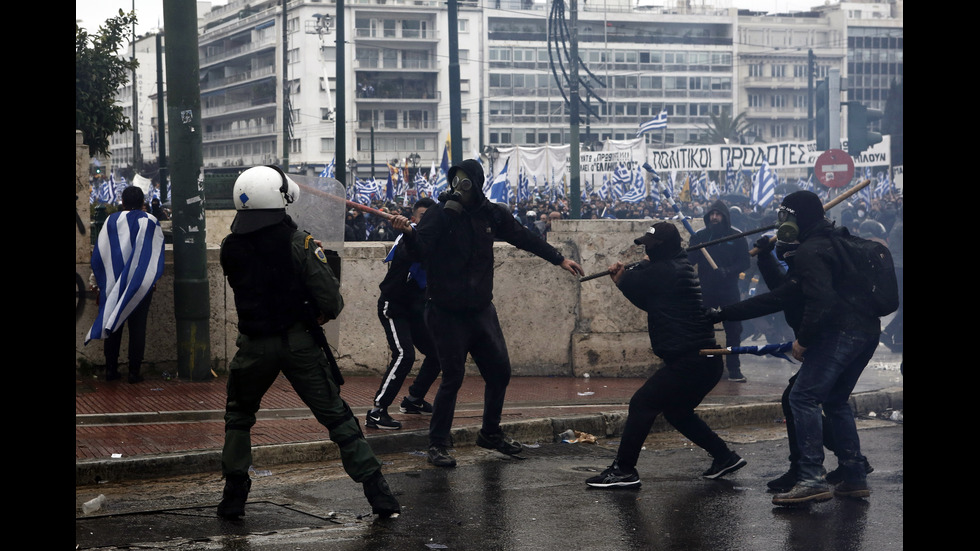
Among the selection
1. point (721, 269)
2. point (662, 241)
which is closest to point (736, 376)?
point (721, 269)

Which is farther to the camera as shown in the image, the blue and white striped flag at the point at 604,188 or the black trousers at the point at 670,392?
the blue and white striped flag at the point at 604,188

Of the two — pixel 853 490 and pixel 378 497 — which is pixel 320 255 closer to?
pixel 378 497

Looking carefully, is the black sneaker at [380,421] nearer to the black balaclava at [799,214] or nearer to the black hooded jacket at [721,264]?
the black balaclava at [799,214]

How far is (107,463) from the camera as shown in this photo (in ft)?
20.7

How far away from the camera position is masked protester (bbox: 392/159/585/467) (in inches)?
269

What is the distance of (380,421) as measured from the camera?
782 cm

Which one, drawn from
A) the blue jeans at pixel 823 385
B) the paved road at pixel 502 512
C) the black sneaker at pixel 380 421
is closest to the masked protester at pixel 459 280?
the paved road at pixel 502 512

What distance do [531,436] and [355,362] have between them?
278 cm

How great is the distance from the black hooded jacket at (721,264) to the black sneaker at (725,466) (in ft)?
14.9

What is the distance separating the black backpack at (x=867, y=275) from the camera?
6.08m

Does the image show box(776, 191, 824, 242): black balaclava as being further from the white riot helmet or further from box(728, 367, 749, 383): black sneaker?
box(728, 367, 749, 383): black sneaker

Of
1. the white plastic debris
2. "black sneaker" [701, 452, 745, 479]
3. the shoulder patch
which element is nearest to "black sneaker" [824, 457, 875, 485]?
"black sneaker" [701, 452, 745, 479]

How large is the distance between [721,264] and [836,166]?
7.49 metres
